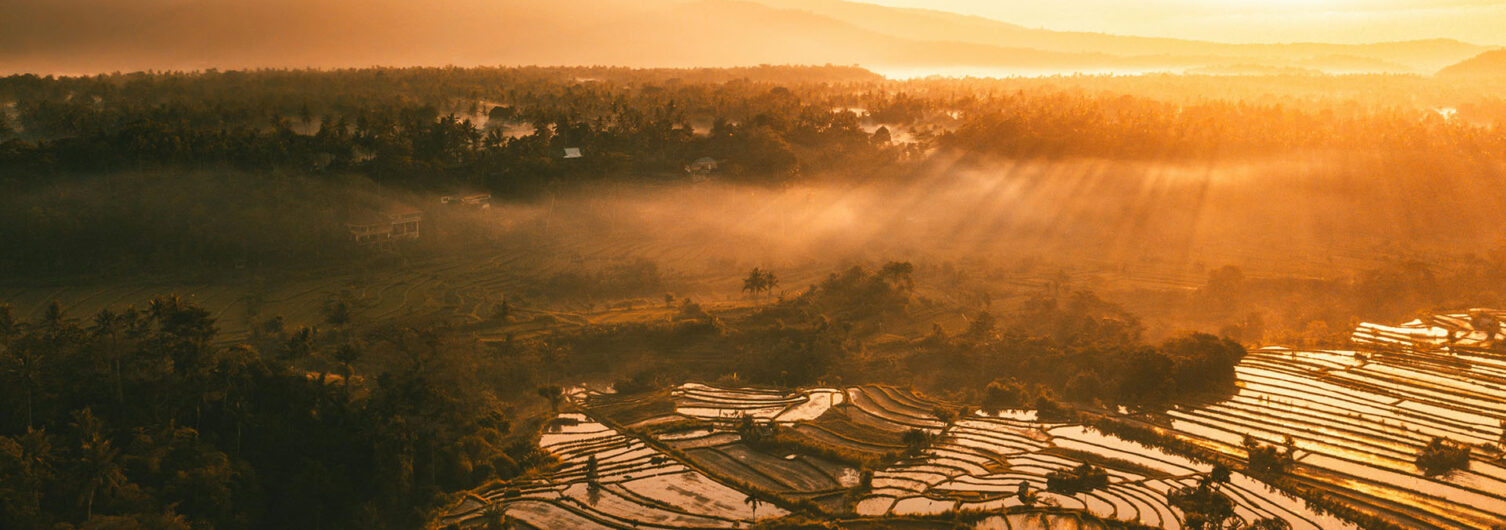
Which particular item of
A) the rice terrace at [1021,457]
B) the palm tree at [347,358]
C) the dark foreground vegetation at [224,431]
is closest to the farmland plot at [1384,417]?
the rice terrace at [1021,457]

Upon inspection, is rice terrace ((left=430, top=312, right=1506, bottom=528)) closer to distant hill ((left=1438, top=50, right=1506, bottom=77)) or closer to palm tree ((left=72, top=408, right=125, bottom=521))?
palm tree ((left=72, top=408, right=125, bottom=521))

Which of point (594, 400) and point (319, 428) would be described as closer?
point (319, 428)

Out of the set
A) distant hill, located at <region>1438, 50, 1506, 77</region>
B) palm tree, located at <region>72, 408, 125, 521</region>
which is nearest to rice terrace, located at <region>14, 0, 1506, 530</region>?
palm tree, located at <region>72, 408, 125, 521</region>

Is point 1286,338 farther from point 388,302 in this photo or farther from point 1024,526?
point 388,302

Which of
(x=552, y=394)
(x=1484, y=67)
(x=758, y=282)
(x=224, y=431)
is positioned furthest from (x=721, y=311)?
(x=1484, y=67)

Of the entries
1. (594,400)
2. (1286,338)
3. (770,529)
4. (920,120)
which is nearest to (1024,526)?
(770,529)

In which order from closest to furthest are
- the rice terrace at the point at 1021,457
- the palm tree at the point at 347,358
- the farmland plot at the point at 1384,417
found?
the rice terrace at the point at 1021,457, the farmland plot at the point at 1384,417, the palm tree at the point at 347,358

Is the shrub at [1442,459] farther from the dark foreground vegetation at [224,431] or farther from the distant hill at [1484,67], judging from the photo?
the distant hill at [1484,67]
